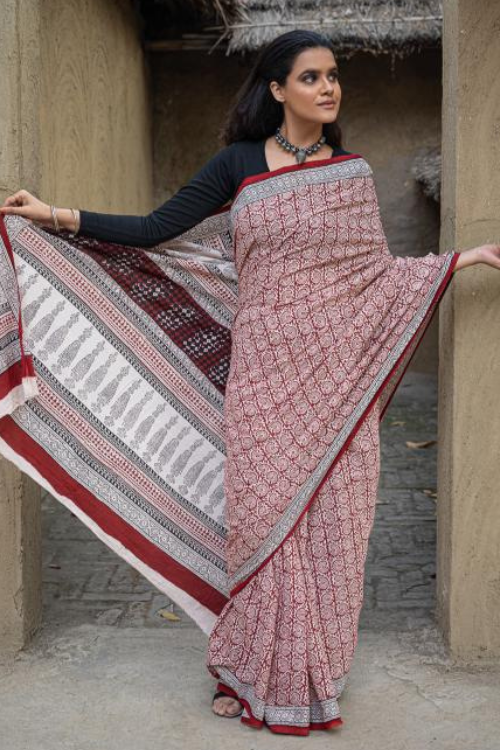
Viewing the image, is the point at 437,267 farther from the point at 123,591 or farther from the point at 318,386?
the point at 123,591

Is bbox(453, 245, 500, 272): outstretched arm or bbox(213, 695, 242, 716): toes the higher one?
bbox(453, 245, 500, 272): outstretched arm

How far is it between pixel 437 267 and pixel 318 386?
1.84 ft

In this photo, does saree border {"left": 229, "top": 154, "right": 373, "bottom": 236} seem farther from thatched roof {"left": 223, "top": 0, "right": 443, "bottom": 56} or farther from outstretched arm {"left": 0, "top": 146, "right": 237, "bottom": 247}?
thatched roof {"left": 223, "top": 0, "right": 443, "bottom": 56}

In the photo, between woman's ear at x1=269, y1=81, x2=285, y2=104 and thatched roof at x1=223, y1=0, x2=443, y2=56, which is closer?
woman's ear at x1=269, y1=81, x2=285, y2=104

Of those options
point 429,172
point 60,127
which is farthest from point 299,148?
point 429,172

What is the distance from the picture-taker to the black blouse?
3.43 meters

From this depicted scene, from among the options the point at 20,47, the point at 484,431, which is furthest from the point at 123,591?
the point at 20,47

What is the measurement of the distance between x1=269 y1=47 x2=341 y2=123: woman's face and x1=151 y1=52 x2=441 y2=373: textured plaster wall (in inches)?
264

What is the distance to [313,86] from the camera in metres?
3.34

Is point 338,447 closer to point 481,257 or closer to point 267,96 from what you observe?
point 481,257

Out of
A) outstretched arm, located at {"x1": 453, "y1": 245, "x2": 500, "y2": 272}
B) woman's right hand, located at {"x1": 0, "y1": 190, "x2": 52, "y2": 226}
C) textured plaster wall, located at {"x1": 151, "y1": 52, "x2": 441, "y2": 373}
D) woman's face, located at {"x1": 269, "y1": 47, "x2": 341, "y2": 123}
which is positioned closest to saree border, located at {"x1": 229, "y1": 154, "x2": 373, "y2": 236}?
woman's face, located at {"x1": 269, "y1": 47, "x2": 341, "y2": 123}

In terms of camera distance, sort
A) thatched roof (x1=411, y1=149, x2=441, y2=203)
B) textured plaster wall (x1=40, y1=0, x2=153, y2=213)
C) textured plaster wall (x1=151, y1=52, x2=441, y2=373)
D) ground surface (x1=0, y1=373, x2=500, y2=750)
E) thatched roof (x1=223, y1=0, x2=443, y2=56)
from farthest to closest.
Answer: textured plaster wall (x1=151, y1=52, x2=441, y2=373), thatched roof (x1=223, y1=0, x2=443, y2=56), thatched roof (x1=411, y1=149, x2=441, y2=203), textured plaster wall (x1=40, y1=0, x2=153, y2=213), ground surface (x1=0, y1=373, x2=500, y2=750)

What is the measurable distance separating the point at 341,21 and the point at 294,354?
21.4 ft

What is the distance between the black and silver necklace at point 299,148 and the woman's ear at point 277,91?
11cm
